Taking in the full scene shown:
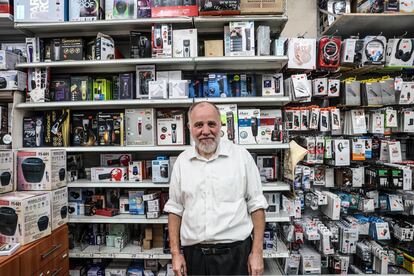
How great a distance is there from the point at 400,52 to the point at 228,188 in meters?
2.81

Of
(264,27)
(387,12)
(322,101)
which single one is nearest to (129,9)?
(264,27)

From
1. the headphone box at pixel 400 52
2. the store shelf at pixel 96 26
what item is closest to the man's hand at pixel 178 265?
the store shelf at pixel 96 26

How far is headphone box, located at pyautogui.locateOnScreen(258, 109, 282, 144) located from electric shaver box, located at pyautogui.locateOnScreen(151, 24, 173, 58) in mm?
1180

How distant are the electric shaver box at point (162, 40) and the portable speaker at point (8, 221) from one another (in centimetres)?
183

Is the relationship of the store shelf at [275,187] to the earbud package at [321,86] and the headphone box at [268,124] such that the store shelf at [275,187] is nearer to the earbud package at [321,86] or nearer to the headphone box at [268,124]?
the headphone box at [268,124]

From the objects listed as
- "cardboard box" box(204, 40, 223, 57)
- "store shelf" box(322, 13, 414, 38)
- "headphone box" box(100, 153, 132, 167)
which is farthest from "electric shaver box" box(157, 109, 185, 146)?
"store shelf" box(322, 13, 414, 38)

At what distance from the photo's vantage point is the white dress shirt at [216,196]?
178 centimetres

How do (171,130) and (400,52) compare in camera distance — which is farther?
(400,52)

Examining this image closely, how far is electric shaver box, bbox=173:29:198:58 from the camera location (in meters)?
2.66

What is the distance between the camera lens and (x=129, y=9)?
8.82 ft

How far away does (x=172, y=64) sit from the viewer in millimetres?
2807

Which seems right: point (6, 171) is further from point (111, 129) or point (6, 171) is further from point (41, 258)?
point (111, 129)

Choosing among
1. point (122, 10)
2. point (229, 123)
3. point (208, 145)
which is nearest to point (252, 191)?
point (208, 145)

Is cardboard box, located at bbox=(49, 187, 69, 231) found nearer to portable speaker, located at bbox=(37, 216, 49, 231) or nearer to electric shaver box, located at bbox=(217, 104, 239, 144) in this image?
portable speaker, located at bbox=(37, 216, 49, 231)
